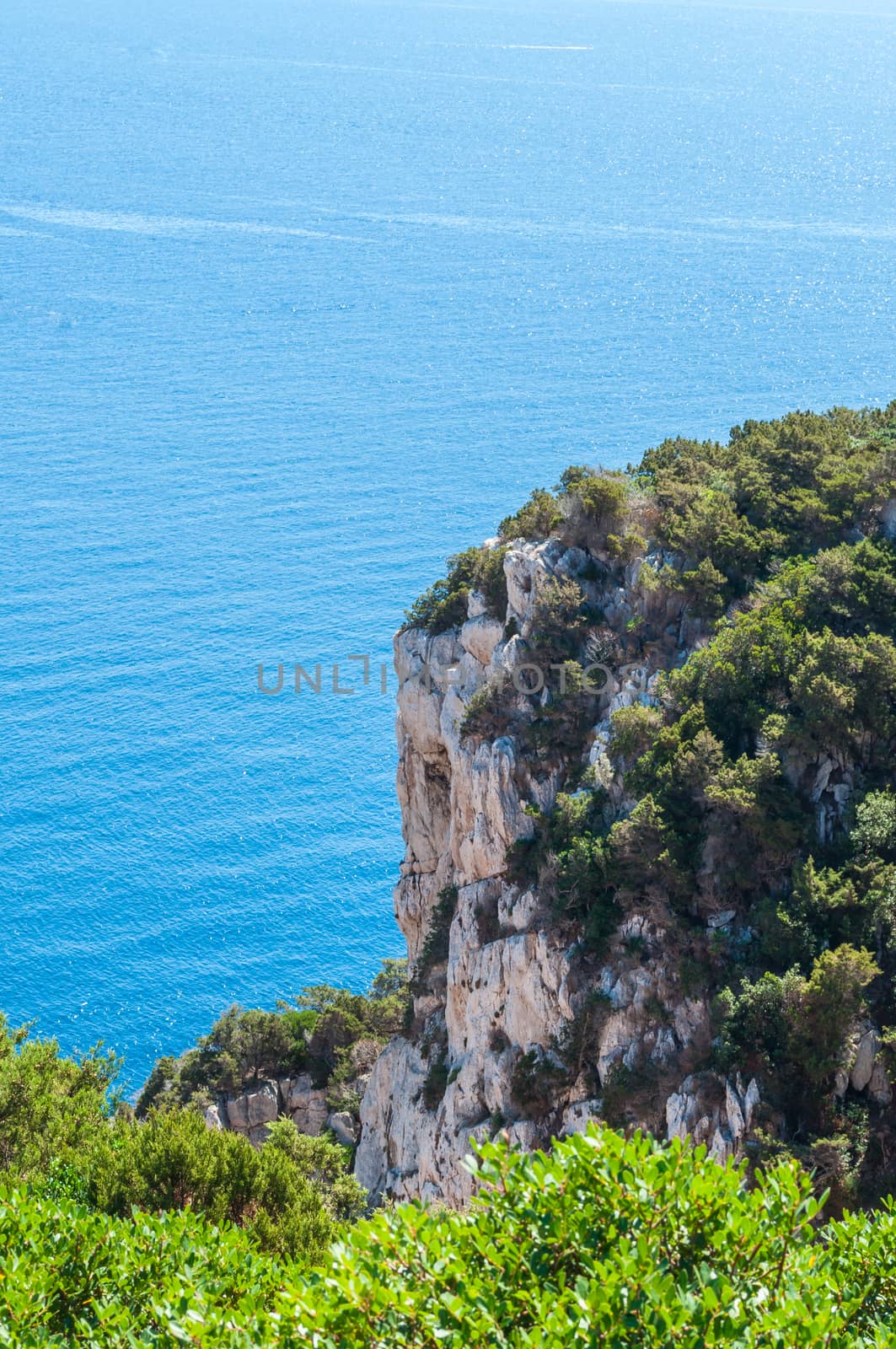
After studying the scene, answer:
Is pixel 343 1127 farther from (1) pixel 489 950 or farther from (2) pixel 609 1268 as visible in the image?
(2) pixel 609 1268

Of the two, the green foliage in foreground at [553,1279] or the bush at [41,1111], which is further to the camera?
the bush at [41,1111]

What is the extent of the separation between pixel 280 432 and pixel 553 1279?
296 feet

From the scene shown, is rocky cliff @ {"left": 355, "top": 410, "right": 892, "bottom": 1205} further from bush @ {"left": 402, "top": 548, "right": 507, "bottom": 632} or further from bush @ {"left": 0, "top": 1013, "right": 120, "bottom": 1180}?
bush @ {"left": 0, "top": 1013, "right": 120, "bottom": 1180}

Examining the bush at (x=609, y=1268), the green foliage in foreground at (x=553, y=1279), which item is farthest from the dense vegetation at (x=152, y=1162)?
the bush at (x=609, y=1268)

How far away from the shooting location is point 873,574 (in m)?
34.7

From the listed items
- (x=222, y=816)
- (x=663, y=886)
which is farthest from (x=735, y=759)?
(x=222, y=816)

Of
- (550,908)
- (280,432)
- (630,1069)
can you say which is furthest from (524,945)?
(280,432)

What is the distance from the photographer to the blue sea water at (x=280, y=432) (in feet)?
197

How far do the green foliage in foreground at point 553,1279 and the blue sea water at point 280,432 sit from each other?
36262mm

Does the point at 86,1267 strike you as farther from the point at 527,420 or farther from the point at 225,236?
the point at 225,236

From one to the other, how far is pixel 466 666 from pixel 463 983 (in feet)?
32.9

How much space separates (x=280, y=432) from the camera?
331 feet

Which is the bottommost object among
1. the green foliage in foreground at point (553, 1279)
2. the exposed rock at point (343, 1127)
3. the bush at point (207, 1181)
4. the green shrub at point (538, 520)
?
the exposed rock at point (343, 1127)

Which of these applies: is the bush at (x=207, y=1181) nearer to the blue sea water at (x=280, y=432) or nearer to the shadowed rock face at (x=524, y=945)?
the shadowed rock face at (x=524, y=945)
